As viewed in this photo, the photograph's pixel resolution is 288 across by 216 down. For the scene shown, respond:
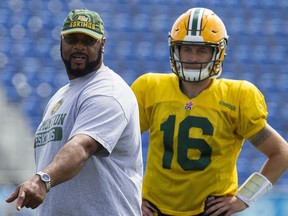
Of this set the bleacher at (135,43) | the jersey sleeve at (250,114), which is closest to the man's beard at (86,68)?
the jersey sleeve at (250,114)

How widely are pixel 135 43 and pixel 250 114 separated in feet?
17.5

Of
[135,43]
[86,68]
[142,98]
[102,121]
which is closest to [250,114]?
[142,98]

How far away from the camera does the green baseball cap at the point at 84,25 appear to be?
3.71 metres

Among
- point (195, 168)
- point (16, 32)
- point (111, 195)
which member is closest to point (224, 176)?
point (195, 168)

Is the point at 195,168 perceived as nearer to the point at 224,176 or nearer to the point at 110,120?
the point at 224,176

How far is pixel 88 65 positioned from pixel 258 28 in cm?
646

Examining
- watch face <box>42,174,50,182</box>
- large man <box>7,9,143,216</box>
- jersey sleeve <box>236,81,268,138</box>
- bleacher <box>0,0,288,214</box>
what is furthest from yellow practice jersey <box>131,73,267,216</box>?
bleacher <box>0,0,288,214</box>

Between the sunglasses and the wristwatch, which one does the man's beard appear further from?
the wristwatch

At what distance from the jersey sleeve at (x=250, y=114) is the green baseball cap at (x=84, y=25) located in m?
1.04

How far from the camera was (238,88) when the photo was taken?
4.52 meters

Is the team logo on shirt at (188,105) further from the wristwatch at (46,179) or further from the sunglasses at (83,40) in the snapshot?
the wristwatch at (46,179)

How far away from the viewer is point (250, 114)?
14.5 feet

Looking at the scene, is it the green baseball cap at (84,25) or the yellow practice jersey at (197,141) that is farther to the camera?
the yellow practice jersey at (197,141)

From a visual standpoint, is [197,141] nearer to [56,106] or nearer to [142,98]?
[142,98]
